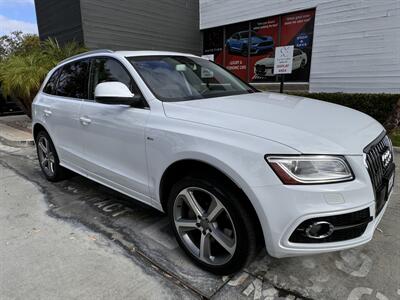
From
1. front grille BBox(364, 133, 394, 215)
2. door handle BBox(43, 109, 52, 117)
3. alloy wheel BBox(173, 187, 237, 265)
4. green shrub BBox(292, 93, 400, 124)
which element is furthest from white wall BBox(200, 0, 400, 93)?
door handle BBox(43, 109, 52, 117)

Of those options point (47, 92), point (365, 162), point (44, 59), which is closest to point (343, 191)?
point (365, 162)

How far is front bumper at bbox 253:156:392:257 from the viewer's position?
6.02 ft

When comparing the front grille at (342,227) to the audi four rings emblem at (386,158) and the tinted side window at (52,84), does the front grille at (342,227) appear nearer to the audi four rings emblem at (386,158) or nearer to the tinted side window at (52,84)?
the audi four rings emblem at (386,158)

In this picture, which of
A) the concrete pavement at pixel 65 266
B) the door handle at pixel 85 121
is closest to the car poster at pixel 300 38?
the door handle at pixel 85 121

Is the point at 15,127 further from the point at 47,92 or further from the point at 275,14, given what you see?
the point at 275,14

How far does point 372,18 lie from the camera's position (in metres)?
8.45

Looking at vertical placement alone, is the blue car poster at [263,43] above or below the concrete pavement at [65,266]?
above

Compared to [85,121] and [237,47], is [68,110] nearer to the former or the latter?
[85,121]

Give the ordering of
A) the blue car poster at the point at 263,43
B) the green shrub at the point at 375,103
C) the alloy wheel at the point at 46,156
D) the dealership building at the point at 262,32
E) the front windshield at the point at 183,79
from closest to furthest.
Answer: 1. the front windshield at the point at 183,79
2. the alloy wheel at the point at 46,156
3. the green shrub at the point at 375,103
4. the dealership building at the point at 262,32
5. the blue car poster at the point at 263,43

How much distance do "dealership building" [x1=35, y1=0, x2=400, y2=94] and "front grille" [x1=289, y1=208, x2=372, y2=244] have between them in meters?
7.86

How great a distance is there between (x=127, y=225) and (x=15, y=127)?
7821mm

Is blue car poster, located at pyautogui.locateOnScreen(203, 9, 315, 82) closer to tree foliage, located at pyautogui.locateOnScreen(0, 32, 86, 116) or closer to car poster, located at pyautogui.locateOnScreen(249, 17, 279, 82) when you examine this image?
car poster, located at pyautogui.locateOnScreen(249, 17, 279, 82)

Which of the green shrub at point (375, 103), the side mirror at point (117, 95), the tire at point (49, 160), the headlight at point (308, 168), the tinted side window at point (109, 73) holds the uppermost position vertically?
the tinted side window at point (109, 73)

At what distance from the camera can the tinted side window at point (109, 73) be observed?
9.56 ft
